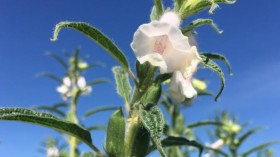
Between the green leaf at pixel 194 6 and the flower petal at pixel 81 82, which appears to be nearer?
the green leaf at pixel 194 6

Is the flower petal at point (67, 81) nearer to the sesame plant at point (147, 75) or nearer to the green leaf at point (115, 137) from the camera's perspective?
the sesame plant at point (147, 75)

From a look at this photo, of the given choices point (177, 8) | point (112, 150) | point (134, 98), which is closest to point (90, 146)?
point (112, 150)

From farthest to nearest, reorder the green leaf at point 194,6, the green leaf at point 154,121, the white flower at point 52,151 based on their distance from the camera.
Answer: the white flower at point 52,151 < the green leaf at point 194,6 < the green leaf at point 154,121

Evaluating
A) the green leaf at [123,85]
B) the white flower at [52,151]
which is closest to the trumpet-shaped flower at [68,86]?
the white flower at [52,151]

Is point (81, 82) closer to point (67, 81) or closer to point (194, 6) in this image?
point (67, 81)

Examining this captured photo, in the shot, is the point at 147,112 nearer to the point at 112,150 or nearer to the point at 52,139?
the point at 112,150

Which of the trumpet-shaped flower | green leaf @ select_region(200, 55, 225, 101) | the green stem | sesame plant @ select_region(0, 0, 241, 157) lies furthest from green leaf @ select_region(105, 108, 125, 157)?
the trumpet-shaped flower
